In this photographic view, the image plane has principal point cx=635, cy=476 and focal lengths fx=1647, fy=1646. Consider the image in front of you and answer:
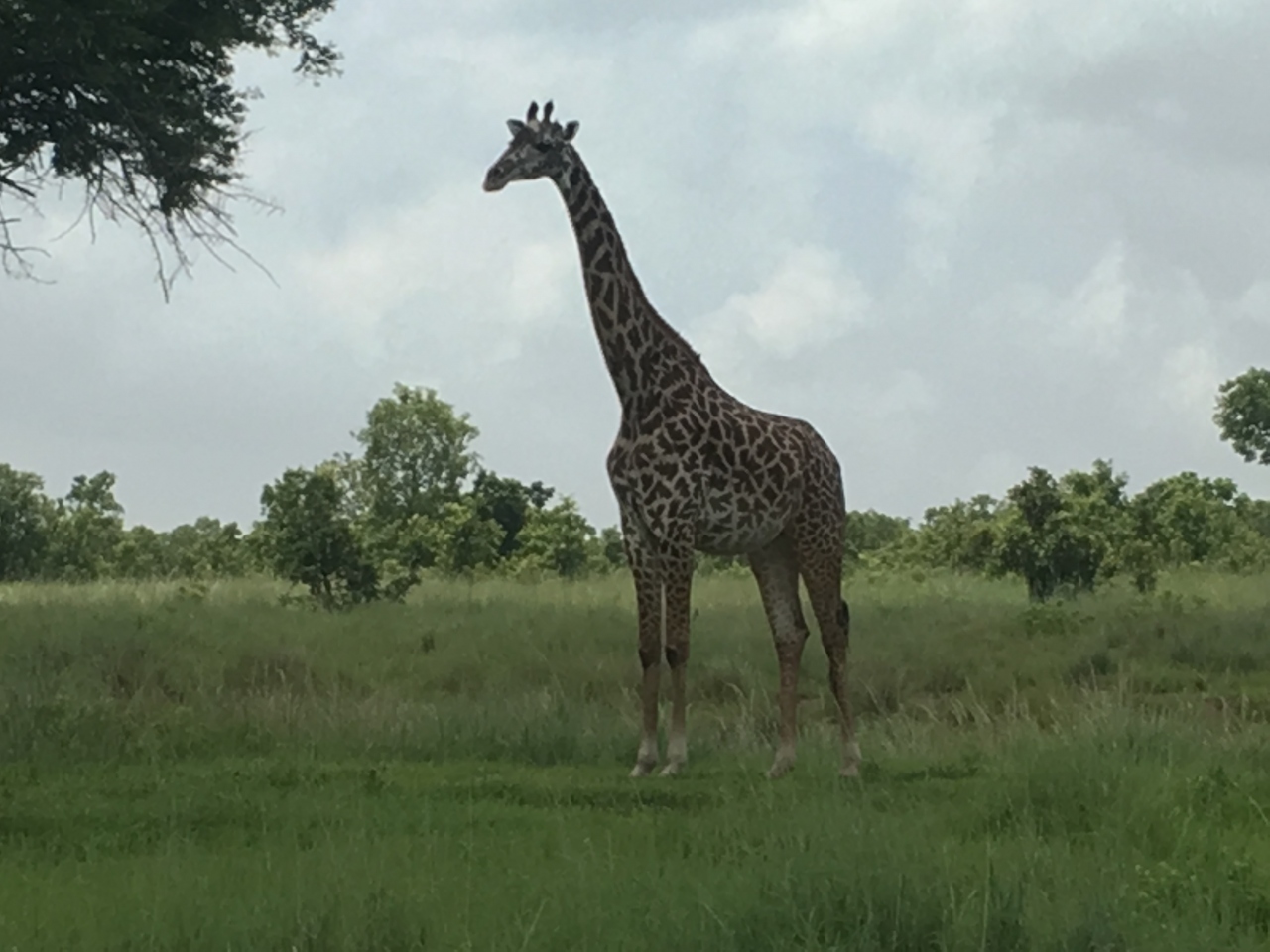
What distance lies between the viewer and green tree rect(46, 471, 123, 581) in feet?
164

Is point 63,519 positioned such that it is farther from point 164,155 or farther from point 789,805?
point 789,805

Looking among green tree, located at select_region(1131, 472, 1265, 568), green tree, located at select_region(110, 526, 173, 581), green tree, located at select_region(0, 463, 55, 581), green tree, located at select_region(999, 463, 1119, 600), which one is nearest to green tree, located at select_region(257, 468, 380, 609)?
green tree, located at select_region(999, 463, 1119, 600)

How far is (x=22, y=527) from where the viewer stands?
48469 mm

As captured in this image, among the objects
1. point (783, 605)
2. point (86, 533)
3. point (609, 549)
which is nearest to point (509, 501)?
point (609, 549)

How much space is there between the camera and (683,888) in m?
5.92

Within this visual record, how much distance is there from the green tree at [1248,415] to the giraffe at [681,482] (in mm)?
49138

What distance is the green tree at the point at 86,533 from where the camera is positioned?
49.8 metres

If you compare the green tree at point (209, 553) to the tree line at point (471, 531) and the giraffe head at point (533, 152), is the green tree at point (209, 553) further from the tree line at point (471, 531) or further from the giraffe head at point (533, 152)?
the giraffe head at point (533, 152)

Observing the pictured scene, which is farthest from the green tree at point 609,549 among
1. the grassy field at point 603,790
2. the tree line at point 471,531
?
the grassy field at point 603,790

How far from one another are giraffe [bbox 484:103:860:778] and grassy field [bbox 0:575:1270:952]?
599mm

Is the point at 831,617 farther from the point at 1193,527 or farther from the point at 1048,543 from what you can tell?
the point at 1193,527

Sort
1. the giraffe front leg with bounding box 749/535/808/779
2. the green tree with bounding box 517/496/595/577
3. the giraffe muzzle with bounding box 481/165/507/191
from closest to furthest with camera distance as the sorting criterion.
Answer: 1. the giraffe muzzle with bounding box 481/165/507/191
2. the giraffe front leg with bounding box 749/535/808/779
3. the green tree with bounding box 517/496/595/577

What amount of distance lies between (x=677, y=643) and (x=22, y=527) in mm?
42885

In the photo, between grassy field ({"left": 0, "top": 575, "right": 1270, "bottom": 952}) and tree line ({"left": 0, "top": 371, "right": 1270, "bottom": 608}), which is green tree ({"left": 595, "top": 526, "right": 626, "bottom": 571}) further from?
grassy field ({"left": 0, "top": 575, "right": 1270, "bottom": 952})
